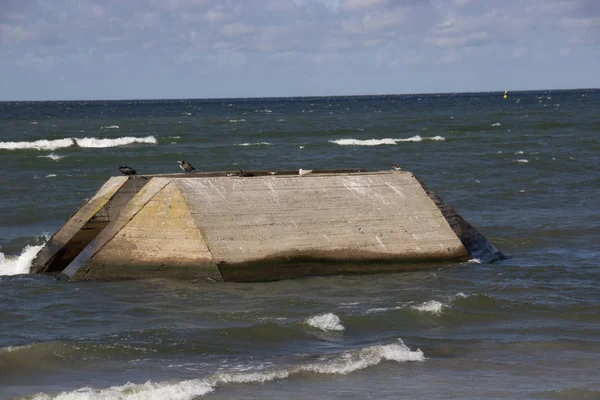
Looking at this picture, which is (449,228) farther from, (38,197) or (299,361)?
(38,197)

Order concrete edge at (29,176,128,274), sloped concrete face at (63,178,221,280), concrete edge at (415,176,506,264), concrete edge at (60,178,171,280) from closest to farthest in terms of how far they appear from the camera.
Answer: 1. sloped concrete face at (63,178,221,280)
2. concrete edge at (60,178,171,280)
3. concrete edge at (29,176,128,274)
4. concrete edge at (415,176,506,264)

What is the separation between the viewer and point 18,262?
1500 cm

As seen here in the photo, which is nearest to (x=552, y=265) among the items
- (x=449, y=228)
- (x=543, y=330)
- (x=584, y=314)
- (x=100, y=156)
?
(x=449, y=228)

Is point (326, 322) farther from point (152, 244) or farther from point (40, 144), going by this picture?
point (40, 144)

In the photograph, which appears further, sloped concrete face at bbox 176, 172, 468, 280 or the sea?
sloped concrete face at bbox 176, 172, 468, 280

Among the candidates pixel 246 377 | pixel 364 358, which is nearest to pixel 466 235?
pixel 364 358

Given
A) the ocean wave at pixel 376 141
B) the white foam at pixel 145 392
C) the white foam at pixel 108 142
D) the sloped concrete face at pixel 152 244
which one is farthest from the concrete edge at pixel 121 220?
the white foam at pixel 108 142

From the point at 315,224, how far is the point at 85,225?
321 centimetres

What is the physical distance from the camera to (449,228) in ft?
46.3

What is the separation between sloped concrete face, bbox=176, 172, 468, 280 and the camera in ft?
41.9

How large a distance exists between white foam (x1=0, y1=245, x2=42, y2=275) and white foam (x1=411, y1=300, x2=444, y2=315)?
5980 millimetres

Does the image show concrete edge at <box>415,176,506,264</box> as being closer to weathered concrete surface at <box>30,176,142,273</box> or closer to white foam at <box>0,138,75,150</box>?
weathered concrete surface at <box>30,176,142,273</box>

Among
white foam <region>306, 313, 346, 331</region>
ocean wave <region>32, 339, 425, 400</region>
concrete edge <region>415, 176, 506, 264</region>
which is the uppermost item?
concrete edge <region>415, 176, 506, 264</region>

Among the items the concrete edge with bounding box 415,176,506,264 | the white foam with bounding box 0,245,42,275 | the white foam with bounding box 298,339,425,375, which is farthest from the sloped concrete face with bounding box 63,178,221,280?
the concrete edge with bounding box 415,176,506,264
